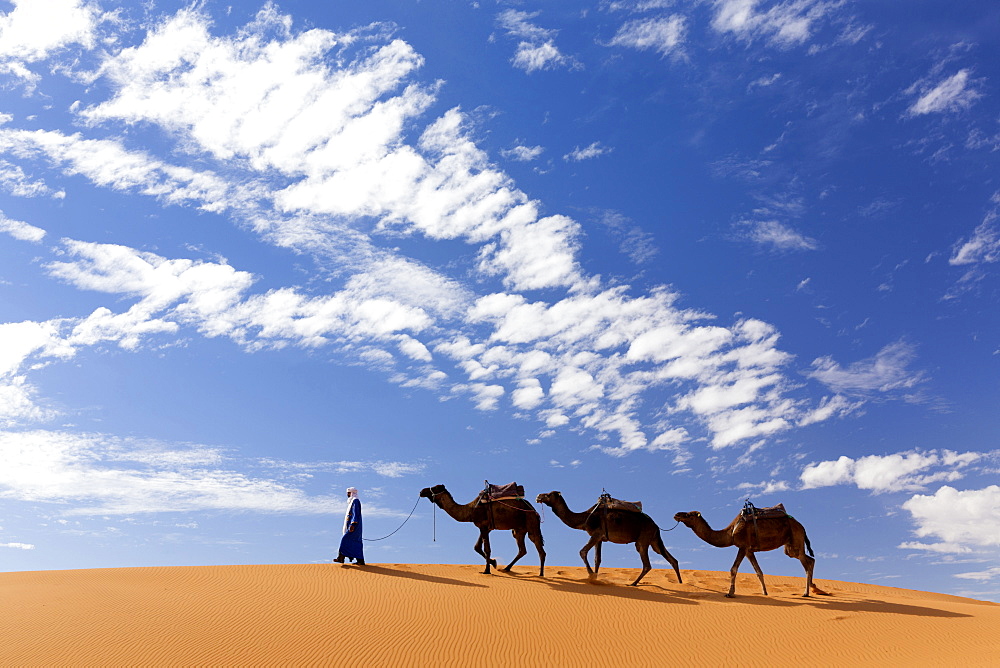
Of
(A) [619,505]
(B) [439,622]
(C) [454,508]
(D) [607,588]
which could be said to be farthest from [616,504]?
(B) [439,622]

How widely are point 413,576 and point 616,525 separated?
5.96m

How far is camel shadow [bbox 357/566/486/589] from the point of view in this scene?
75.1 feet

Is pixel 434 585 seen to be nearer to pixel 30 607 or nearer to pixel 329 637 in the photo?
pixel 329 637

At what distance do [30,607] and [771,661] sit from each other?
17071 mm

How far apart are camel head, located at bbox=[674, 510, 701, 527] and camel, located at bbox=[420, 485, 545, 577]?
4103mm

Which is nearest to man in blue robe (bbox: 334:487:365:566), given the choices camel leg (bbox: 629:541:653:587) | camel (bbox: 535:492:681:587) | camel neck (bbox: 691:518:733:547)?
camel (bbox: 535:492:681:587)

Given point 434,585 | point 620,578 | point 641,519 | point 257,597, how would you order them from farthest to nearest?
point 620,578 < point 641,519 < point 434,585 < point 257,597

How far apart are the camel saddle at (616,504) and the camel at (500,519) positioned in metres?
2.01

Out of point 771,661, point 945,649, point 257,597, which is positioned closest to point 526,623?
point 771,661

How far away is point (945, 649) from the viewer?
1806 centimetres

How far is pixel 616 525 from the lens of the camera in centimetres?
2373

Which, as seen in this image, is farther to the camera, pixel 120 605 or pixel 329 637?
pixel 120 605

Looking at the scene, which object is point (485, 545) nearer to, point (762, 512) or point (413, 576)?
point (413, 576)

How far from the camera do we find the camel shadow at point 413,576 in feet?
75.1
